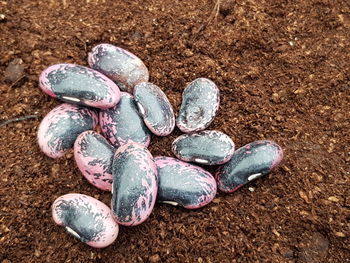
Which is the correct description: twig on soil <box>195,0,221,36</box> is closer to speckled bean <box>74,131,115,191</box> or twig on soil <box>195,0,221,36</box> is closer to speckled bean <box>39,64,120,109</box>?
speckled bean <box>39,64,120,109</box>

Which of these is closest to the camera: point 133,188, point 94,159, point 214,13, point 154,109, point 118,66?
point 133,188

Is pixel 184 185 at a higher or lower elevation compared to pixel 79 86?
lower

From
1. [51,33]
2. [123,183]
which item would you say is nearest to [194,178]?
[123,183]

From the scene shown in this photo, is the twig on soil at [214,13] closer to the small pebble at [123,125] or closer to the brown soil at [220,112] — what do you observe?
the brown soil at [220,112]

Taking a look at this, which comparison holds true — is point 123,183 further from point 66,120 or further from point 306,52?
point 306,52

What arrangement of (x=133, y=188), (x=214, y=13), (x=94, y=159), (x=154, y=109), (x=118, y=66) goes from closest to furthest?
1. (x=133, y=188)
2. (x=94, y=159)
3. (x=154, y=109)
4. (x=118, y=66)
5. (x=214, y=13)

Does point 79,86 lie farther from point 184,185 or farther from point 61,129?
point 184,185

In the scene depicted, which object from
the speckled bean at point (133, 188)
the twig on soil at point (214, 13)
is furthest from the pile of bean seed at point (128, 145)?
the twig on soil at point (214, 13)

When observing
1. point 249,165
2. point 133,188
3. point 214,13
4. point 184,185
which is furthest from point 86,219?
point 214,13
